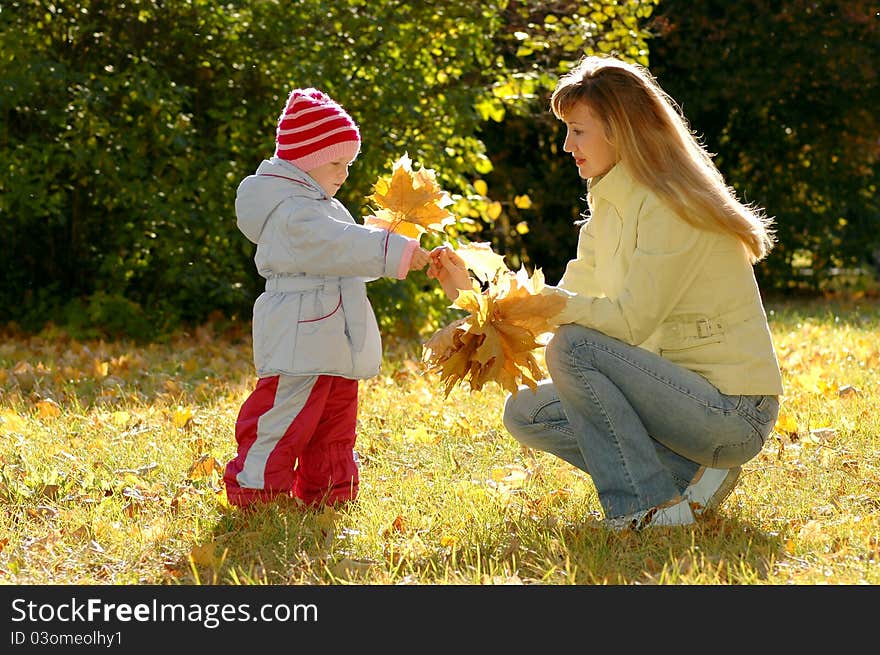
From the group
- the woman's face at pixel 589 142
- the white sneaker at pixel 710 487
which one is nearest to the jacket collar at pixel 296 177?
the woman's face at pixel 589 142

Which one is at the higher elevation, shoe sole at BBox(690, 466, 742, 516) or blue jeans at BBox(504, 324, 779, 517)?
blue jeans at BBox(504, 324, 779, 517)

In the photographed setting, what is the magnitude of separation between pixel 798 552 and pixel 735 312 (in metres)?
0.73

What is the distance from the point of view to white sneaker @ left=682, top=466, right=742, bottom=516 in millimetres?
3658

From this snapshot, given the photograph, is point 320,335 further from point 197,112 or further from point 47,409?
point 197,112

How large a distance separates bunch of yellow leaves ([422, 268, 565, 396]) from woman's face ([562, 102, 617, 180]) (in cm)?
43

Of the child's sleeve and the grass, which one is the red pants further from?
the child's sleeve

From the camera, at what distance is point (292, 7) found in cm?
781

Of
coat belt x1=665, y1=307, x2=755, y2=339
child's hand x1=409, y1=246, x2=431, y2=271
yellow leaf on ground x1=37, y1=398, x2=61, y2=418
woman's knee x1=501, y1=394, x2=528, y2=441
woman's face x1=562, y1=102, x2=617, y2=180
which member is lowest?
yellow leaf on ground x1=37, y1=398, x2=61, y2=418

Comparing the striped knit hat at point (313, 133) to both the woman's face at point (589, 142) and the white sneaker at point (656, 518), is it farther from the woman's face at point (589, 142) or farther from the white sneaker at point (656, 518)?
the white sneaker at point (656, 518)

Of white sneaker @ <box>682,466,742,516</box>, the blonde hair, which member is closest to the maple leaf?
the blonde hair

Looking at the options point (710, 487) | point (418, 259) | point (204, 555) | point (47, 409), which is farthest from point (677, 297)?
point (47, 409)

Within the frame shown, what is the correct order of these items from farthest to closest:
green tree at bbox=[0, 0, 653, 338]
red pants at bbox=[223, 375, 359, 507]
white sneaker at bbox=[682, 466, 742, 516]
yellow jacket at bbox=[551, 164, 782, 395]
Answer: green tree at bbox=[0, 0, 653, 338] → red pants at bbox=[223, 375, 359, 507] → white sneaker at bbox=[682, 466, 742, 516] → yellow jacket at bbox=[551, 164, 782, 395]

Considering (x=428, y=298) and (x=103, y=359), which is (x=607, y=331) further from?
(x=428, y=298)

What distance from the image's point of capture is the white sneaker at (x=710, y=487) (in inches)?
144
